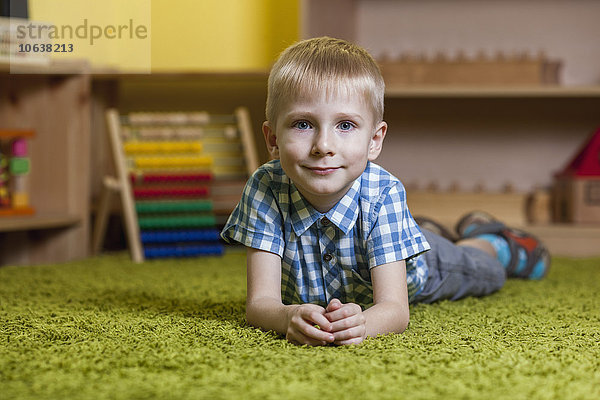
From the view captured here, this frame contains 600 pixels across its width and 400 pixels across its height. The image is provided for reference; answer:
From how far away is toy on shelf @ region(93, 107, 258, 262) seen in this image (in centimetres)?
188

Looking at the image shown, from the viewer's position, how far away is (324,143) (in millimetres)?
850

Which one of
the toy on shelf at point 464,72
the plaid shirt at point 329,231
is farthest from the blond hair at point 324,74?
the toy on shelf at point 464,72

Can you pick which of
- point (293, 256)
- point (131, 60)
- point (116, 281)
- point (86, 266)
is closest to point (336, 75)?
point (293, 256)

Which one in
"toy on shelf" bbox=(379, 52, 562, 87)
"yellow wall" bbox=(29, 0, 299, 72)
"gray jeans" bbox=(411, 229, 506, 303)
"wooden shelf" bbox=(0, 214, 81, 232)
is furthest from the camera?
"yellow wall" bbox=(29, 0, 299, 72)

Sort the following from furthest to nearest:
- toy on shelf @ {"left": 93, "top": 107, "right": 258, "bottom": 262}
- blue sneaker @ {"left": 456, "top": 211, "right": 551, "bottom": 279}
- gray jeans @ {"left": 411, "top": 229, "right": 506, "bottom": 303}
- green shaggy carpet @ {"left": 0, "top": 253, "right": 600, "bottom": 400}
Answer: toy on shelf @ {"left": 93, "top": 107, "right": 258, "bottom": 262} → blue sneaker @ {"left": 456, "top": 211, "right": 551, "bottom": 279} → gray jeans @ {"left": 411, "top": 229, "right": 506, "bottom": 303} → green shaggy carpet @ {"left": 0, "top": 253, "right": 600, "bottom": 400}

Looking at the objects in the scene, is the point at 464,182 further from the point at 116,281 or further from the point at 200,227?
the point at 116,281

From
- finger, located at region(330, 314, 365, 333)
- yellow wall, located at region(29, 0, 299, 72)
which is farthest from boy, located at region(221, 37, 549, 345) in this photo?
yellow wall, located at region(29, 0, 299, 72)

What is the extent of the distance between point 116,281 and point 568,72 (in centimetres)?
167

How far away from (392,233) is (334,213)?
0.08 meters

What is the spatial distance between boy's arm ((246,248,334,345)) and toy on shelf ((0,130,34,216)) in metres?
1.06

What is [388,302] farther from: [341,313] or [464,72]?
[464,72]

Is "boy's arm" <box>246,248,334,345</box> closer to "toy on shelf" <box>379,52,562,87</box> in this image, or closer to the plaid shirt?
the plaid shirt

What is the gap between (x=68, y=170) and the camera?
191cm

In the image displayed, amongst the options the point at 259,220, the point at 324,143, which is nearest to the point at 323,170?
the point at 324,143
